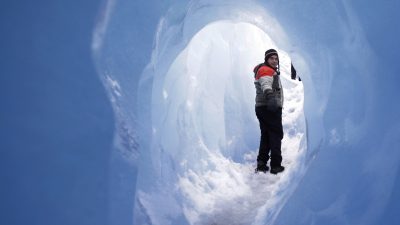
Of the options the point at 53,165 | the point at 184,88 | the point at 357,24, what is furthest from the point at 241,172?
the point at 53,165

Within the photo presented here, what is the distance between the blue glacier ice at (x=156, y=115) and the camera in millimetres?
1597

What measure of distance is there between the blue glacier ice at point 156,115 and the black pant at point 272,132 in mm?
313

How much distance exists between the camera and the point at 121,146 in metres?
2.14

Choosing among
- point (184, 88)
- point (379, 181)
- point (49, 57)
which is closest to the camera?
point (49, 57)

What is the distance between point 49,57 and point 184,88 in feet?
10.00

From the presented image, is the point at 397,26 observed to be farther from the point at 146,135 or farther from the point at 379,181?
the point at 146,135

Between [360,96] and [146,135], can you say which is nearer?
[360,96]

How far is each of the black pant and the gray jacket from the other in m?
0.06

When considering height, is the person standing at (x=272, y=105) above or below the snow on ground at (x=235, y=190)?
above

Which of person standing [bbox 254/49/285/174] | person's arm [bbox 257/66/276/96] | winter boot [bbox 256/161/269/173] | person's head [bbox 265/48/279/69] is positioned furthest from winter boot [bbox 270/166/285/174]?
person's head [bbox 265/48/279/69]

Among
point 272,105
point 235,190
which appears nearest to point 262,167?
point 235,190

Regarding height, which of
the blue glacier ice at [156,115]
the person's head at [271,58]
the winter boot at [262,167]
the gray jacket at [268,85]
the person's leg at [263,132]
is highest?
the person's head at [271,58]

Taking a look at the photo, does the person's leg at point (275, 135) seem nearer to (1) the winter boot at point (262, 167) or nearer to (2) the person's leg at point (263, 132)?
(2) the person's leg at point (263, 132)

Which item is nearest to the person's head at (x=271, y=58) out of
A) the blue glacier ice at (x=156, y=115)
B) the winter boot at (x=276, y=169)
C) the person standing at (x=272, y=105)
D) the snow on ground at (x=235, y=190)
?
the person standing at (x=272, y=105)
